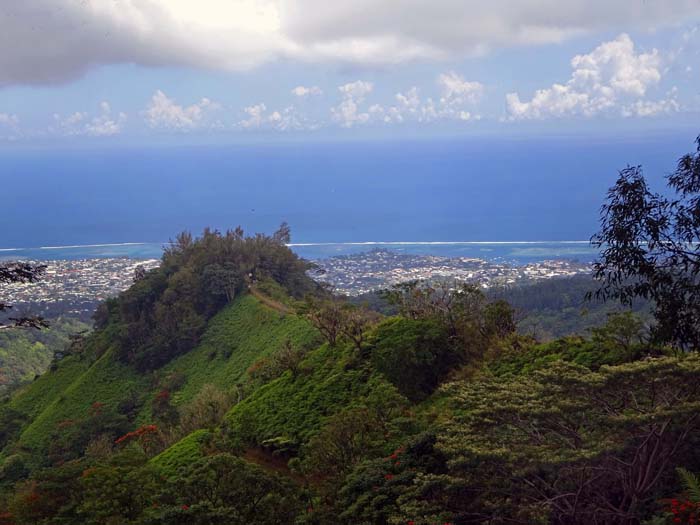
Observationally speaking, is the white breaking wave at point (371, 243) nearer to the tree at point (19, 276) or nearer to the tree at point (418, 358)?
the tree at point (418, 358)

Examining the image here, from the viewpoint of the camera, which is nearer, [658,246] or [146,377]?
[658,246]

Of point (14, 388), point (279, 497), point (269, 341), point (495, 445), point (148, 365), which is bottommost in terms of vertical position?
point (14, 388)

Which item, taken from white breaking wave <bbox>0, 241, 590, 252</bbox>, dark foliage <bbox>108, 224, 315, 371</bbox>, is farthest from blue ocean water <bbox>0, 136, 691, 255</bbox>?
dark foliage <bbox>108, 224, 315, 371</bbox>

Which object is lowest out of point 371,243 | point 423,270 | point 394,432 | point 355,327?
point 423,270

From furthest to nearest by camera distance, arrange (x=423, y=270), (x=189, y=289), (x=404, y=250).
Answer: (x=404, y=250) < (x=423, y=270) < (x=189, y=289)

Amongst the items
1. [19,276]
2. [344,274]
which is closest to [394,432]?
[19,276]

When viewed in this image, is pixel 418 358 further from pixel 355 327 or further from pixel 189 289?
pixel 189 289

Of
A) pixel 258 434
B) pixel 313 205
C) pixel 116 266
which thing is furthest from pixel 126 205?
pixel 258 434

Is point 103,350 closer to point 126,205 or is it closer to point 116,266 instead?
point 116,266
